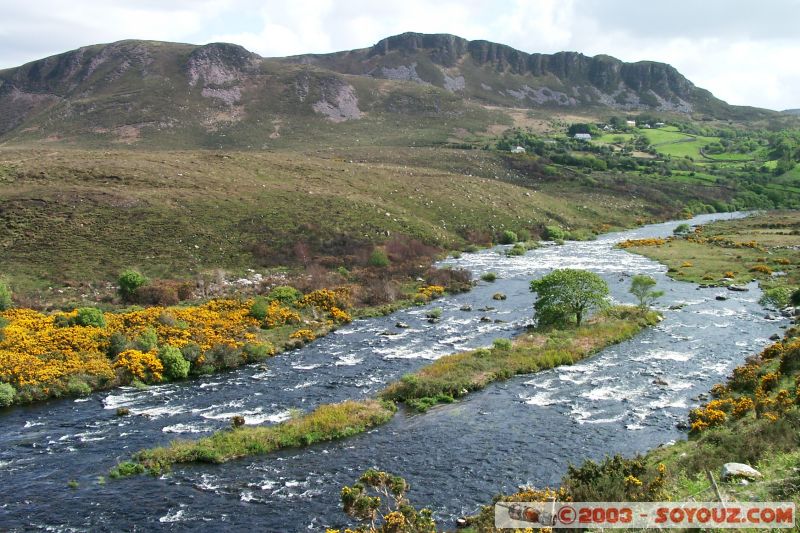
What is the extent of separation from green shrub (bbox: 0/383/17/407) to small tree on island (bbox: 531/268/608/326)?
38063 millimetres

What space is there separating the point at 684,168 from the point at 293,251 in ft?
474

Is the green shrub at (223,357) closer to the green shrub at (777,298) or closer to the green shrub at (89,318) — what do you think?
the green shrub at (89,318)

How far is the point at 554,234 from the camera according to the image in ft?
333

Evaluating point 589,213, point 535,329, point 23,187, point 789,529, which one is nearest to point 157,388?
point 535,329

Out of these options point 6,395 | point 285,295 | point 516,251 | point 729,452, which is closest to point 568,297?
point 285,295

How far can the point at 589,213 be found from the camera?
12169cm

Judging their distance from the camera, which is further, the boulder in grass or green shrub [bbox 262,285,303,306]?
green shrub [bbox 262,285,303,306]

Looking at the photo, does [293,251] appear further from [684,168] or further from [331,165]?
[684,168]

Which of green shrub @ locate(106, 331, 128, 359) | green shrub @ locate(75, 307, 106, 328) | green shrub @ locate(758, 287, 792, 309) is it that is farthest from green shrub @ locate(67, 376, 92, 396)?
green shrub @ locate(758, 287, 792, 309)

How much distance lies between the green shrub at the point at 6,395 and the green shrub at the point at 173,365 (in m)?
8.64

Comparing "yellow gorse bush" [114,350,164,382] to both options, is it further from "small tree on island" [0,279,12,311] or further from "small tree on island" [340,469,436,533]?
"small tree on island" [340,469,436,533]

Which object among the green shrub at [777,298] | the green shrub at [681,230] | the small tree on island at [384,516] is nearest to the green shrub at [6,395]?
the small tree on island at [384,516]

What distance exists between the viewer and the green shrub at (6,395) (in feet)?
112

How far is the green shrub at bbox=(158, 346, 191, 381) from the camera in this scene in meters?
39.4
